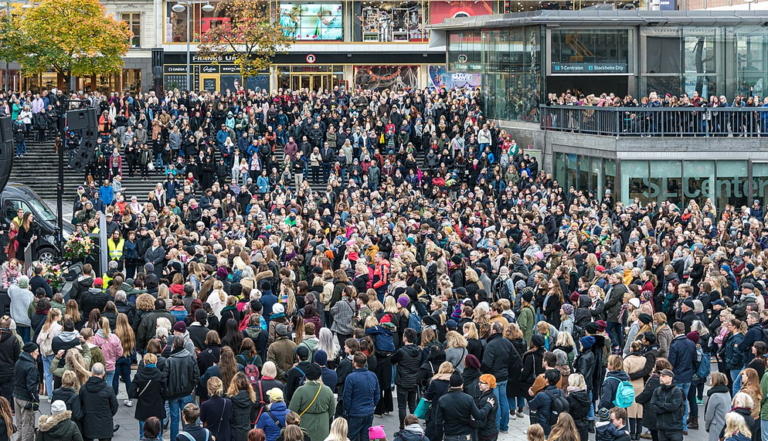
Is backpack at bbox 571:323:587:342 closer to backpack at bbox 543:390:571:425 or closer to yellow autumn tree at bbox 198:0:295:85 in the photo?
backpack at bbox 543:390:571:425

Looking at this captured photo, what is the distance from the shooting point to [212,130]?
36.4 meters

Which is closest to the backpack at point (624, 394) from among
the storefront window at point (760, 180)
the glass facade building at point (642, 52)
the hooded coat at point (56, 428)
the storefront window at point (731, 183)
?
the hooded coat at point (56, 428)

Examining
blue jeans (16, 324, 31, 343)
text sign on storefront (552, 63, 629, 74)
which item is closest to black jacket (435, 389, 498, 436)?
blue jeans (16, 324, 31, 343)

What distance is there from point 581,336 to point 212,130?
22.9 meters

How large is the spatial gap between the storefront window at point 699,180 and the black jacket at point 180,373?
22.6 metres

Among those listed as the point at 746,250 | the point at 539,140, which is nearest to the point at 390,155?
the point at 539,140

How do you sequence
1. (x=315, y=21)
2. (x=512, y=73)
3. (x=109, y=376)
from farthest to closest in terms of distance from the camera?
(x=315, y=21) → (x=512, y=73) → (x=109, y=376)

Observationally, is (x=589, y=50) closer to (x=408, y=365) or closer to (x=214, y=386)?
(x=408, y=365)

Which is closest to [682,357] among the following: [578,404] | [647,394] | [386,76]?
[647,394]

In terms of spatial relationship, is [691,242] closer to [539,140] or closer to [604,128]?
[604,128]

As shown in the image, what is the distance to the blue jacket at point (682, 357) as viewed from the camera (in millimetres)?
14727

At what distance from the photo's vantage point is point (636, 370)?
46.1ft

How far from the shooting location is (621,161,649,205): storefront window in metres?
32.7

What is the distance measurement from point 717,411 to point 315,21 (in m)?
50.3
